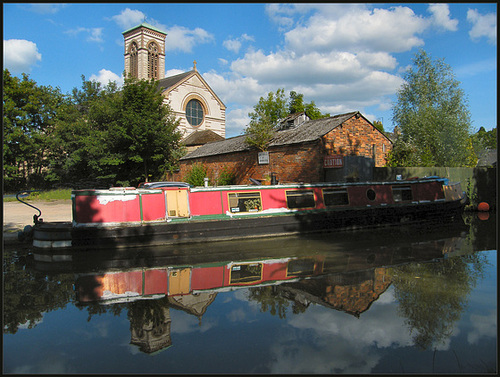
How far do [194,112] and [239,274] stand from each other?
34027 mm

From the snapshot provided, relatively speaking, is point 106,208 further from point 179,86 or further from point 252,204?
point 179,86

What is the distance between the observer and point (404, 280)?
5.62 m

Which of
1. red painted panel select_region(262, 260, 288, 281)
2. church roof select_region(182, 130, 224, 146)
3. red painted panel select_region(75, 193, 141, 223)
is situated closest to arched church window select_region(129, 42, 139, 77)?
church roof select_region(182, 130, 224, 146)

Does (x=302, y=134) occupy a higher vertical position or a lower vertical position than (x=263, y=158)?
higher

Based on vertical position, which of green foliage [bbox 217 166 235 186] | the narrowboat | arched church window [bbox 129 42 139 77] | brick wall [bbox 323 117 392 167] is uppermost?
arched church window [bbox 129 42 139 77]

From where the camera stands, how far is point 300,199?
1052 centimetres

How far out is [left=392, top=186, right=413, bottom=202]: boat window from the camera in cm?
1210

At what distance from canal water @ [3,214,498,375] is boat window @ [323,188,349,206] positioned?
323cm

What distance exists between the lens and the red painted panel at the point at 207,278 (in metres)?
5.55

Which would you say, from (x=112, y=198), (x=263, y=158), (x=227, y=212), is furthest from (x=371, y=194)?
(x=112, y=198)

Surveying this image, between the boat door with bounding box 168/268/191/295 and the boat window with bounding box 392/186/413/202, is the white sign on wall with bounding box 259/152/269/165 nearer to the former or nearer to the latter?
the boat window with bounding box 392/186/413/202

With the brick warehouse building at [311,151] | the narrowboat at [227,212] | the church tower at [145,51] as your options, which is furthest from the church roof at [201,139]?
the narrowboat at [227,212]

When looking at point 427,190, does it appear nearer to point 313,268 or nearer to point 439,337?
point 313,268

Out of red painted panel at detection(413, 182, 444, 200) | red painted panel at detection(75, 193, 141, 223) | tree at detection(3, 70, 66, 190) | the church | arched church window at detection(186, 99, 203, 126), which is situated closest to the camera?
red painted panel at detection(75, 193, 141, 223)
